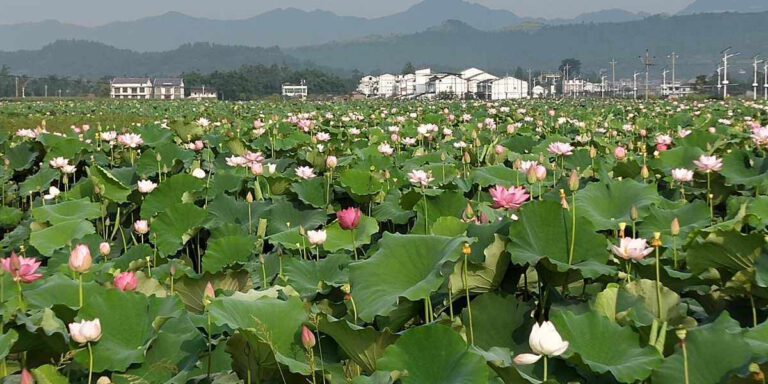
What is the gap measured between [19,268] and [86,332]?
0.42 metres

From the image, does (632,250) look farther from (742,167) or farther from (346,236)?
(742,167)

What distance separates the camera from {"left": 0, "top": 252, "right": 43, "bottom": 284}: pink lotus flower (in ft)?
6.04

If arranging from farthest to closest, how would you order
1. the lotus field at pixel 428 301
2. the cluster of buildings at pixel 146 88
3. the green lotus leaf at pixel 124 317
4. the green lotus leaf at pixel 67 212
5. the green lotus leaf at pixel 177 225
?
the cluster of buildings at pixel 146 88 < the green lotus leaf at pixel 67 212 < the green lotus leaf at pixel 177 225 < the green lotus leaf at pixel 124 317 < the lotus field at pixel 428 301

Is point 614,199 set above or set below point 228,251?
above

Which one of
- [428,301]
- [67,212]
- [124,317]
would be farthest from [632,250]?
[67,212]

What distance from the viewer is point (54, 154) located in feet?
15.6

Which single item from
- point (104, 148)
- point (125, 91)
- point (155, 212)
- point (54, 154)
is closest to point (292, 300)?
point (155, 212)

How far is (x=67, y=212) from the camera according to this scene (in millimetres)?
3355

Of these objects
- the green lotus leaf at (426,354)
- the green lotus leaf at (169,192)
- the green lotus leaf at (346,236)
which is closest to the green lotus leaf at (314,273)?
the green lotus leaf at (346,236)

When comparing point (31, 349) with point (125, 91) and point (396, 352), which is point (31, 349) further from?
point (125, 91)

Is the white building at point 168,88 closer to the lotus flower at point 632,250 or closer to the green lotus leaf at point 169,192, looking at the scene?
the green lotus leaf at point 169,192

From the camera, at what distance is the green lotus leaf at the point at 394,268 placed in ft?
5.78

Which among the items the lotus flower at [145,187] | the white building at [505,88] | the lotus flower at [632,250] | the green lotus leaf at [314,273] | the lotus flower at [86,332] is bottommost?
the green lotus leaf at [314,273]

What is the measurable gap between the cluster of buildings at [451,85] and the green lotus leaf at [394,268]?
7301 cm
